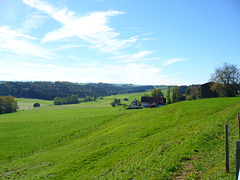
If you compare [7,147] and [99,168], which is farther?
[7,147]

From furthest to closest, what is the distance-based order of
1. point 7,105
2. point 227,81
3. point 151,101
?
point 7,105, point 151,101, point 227,81

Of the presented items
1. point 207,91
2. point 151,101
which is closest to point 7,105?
point 151,101

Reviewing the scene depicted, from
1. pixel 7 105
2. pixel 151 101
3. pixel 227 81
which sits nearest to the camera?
pixel 227 81

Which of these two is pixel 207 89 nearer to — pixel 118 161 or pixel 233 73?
pixel 233 73

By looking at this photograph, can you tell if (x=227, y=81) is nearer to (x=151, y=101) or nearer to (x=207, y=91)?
(x=207, y=91)

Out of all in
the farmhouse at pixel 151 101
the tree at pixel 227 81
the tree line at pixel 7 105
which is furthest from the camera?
the tree line at pixel 7 105

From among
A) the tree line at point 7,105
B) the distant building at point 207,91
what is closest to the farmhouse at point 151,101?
the distant building at point 207,91

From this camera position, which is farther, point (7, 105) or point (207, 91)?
point (7, 105)

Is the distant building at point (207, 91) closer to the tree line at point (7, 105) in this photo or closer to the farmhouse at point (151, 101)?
the farmhouse at point (151, 101)

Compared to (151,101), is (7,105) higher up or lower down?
lower down

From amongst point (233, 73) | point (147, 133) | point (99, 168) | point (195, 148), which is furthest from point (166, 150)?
point (233, 73)

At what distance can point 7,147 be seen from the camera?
37938 millimetres

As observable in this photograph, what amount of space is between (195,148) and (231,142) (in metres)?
3.01

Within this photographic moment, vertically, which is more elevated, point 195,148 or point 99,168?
point 195,148
